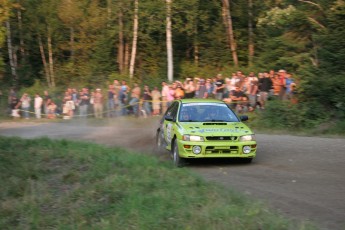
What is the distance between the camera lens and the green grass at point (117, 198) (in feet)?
21.7

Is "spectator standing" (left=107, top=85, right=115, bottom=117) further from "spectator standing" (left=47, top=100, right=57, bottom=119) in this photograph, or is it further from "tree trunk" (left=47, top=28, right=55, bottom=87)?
"tree trunk" (left=47, top=28, right=55, bottom=87)

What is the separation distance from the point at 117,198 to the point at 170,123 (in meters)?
5.64

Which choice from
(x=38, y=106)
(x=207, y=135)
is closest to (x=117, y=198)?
(x=207, y=135)

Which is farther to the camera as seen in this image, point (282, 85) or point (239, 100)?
point (239, 100)

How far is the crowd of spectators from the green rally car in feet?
28.7

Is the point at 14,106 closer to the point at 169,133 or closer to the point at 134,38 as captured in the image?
the point at 134,38

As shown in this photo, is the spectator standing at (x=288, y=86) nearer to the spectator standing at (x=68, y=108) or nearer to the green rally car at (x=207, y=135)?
the green rally car at (x=207, y=135)

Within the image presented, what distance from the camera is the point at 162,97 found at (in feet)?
87.6

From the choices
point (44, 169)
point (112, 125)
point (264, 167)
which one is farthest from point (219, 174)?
point (112, 125)

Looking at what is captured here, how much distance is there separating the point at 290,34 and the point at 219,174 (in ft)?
59.1

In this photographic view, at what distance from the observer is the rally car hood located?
1190 cm

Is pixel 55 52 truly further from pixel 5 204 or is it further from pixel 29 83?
pixel 5 204

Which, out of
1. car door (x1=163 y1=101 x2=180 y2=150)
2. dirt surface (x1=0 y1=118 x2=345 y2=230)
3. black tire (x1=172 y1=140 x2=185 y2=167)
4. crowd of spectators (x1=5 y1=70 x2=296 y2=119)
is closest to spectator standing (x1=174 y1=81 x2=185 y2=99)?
crowd of spectators (x1=5 y1=70 x2=296 y2=119)

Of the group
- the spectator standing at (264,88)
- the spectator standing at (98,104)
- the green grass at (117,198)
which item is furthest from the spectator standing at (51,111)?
the green grass at (117,198)
